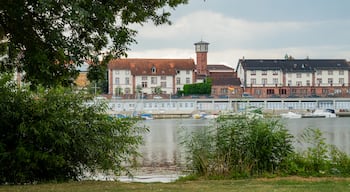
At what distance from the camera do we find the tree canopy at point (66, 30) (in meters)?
9.59

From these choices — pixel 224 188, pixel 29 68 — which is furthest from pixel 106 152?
pixel 29 68

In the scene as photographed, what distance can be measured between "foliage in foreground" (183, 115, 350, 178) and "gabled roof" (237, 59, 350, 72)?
358ft

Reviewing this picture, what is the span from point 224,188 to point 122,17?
12.3 feet

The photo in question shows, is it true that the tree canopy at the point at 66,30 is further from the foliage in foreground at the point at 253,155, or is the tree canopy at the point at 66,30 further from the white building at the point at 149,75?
the white building at the point at 149,75

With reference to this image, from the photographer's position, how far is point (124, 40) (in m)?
10.3

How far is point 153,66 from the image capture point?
411 feet

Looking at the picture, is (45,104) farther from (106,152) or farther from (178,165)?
(178,165)

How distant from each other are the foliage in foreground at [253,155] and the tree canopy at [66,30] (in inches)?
187

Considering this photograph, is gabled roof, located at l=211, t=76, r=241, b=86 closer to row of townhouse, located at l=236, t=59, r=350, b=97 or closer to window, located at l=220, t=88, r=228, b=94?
window, located at l=220, t=88, r=228, b=94

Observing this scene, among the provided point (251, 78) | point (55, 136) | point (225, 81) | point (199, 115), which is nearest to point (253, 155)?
point (55, 136)

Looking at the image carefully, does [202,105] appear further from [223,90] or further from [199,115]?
[223,90]

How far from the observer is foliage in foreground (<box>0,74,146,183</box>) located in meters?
14.3

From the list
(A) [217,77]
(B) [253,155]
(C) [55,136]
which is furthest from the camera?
(A) [217,77]

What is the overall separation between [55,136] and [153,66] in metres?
111
